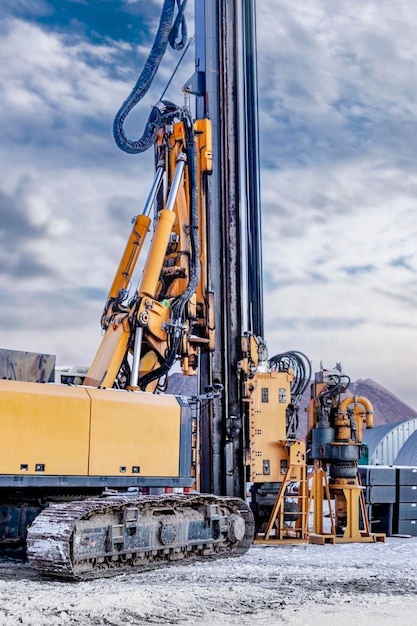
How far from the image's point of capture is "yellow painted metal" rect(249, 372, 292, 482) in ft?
50.5

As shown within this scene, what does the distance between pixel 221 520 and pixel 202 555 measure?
557mm

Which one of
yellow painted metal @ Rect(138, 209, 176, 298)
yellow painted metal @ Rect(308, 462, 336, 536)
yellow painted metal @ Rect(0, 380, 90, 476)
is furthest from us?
yellow painted metal @ Rect(308, 462, 336, 536)

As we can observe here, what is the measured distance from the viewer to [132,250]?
15.3 meters

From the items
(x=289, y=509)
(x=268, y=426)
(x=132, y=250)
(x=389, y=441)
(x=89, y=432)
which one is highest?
(x=132, y=250)

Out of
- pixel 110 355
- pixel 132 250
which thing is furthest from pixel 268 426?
pixel 132 250

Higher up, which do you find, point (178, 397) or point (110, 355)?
point (110, 355)

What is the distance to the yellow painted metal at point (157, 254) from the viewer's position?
550 inches

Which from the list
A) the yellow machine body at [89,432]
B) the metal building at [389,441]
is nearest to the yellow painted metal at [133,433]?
the yellow machine body at [89,432]

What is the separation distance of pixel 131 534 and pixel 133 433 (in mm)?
1335

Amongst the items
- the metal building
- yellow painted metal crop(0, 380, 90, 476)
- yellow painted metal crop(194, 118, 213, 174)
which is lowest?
yellow painted metal crop(0, 380, 90, 476)

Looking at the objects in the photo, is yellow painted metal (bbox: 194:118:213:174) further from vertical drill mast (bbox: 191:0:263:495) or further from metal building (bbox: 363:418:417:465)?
metal building (bbox: 363:418:417:465)

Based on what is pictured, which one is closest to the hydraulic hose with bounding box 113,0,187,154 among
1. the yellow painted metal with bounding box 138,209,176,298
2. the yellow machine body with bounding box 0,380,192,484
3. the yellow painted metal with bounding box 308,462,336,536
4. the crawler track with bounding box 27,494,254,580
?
the yellow painted metal with bounding box 138,209,176,298

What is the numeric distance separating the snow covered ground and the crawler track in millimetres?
186

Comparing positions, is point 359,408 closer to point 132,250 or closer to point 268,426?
point 268,426
